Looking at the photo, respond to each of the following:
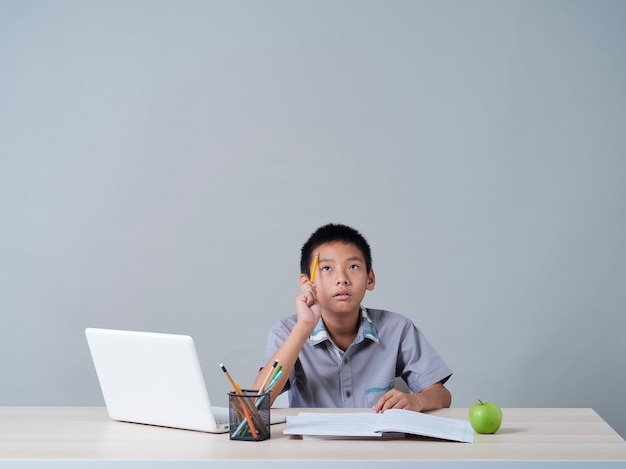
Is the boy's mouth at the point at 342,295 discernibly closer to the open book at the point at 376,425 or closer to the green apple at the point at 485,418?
the open book at the point at 376,425

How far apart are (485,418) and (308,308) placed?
63 centimetres

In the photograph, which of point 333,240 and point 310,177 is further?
point 310,177

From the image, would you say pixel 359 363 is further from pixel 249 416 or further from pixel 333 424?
pixel 249 416

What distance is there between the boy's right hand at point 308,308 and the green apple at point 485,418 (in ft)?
1.88

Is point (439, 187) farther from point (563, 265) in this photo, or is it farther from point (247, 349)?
point (247, 349)

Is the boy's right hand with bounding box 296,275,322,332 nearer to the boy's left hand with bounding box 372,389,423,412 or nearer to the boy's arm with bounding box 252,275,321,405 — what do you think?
the boy's arm with bounding box 252,275,321,405

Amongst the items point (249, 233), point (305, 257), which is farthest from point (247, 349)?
point (305, 257)

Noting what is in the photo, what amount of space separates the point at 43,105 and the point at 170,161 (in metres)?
0.61

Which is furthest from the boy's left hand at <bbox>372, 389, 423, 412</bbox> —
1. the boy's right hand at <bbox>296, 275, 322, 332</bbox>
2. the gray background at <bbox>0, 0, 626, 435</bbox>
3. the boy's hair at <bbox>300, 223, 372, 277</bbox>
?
the gray background at <bbox>0, 0, 626, 435</bbox>

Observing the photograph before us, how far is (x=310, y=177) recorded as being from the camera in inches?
130

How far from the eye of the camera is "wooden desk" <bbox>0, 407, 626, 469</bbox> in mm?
1215

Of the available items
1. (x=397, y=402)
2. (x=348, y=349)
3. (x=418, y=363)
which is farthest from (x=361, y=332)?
(x=397, y=402)

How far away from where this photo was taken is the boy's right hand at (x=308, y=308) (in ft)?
6.28

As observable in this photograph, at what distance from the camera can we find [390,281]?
3.26 metres
